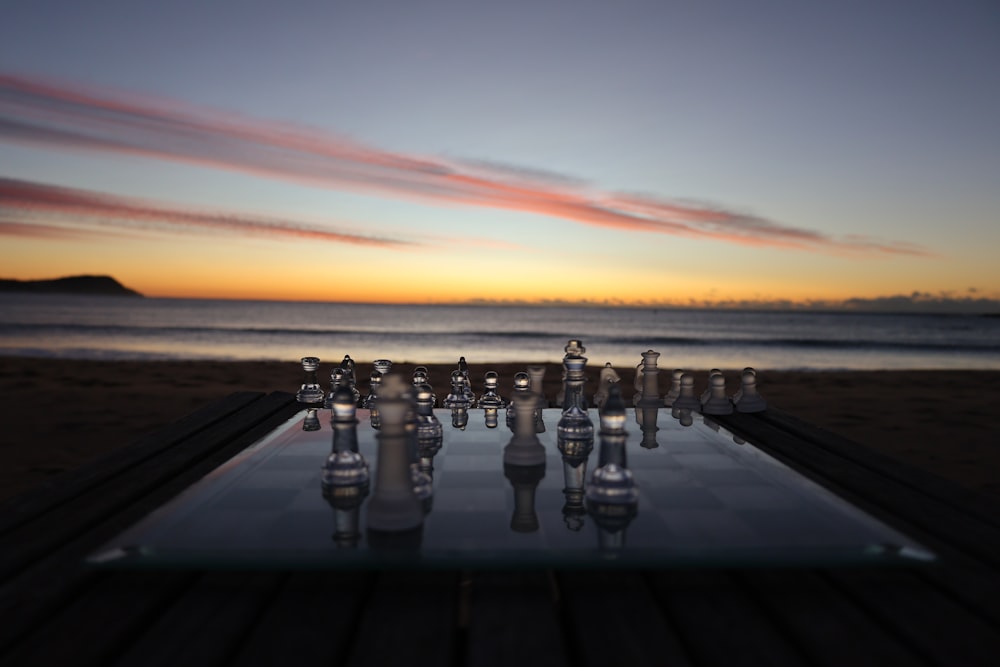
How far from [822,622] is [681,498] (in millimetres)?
697

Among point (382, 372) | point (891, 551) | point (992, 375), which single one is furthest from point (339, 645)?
point (992, 375)

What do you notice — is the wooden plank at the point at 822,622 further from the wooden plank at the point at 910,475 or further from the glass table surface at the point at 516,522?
the wooden plank at the point at 910,475

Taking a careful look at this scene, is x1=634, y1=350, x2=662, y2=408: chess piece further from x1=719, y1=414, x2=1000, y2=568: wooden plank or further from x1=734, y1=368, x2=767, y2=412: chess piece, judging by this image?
x1=719, y1=414, x2=1000, y2=568: wooden plank

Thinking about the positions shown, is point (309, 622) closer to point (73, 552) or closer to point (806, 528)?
point (73, 552)

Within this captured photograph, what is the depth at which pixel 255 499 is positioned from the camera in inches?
73.7

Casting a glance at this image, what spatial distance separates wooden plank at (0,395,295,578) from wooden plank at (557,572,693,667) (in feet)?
4.02

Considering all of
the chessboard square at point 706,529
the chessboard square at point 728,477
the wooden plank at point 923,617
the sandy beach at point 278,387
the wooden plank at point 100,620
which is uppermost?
the chessboard square at point 706,529

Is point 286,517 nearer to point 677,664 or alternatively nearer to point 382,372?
point 677,664

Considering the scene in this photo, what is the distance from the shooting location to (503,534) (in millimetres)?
1569

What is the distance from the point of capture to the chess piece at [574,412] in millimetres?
2566

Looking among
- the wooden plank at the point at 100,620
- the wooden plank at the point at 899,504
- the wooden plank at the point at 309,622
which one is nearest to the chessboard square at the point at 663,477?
the wooden plank at the point at 899,504

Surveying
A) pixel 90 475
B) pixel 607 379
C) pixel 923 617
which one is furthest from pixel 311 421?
pixel 923 617

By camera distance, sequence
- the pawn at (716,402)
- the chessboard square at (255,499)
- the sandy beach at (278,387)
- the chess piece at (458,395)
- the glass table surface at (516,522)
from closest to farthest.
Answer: the glass table surface at (516,522) → the chessboard square at (255,499) → the chess piece at (458,395) → the pawn at (716,402) → the sandy beach at (278,387)

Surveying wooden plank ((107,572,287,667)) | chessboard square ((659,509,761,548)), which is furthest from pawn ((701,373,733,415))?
wooden plank ((107,572,287,667))
